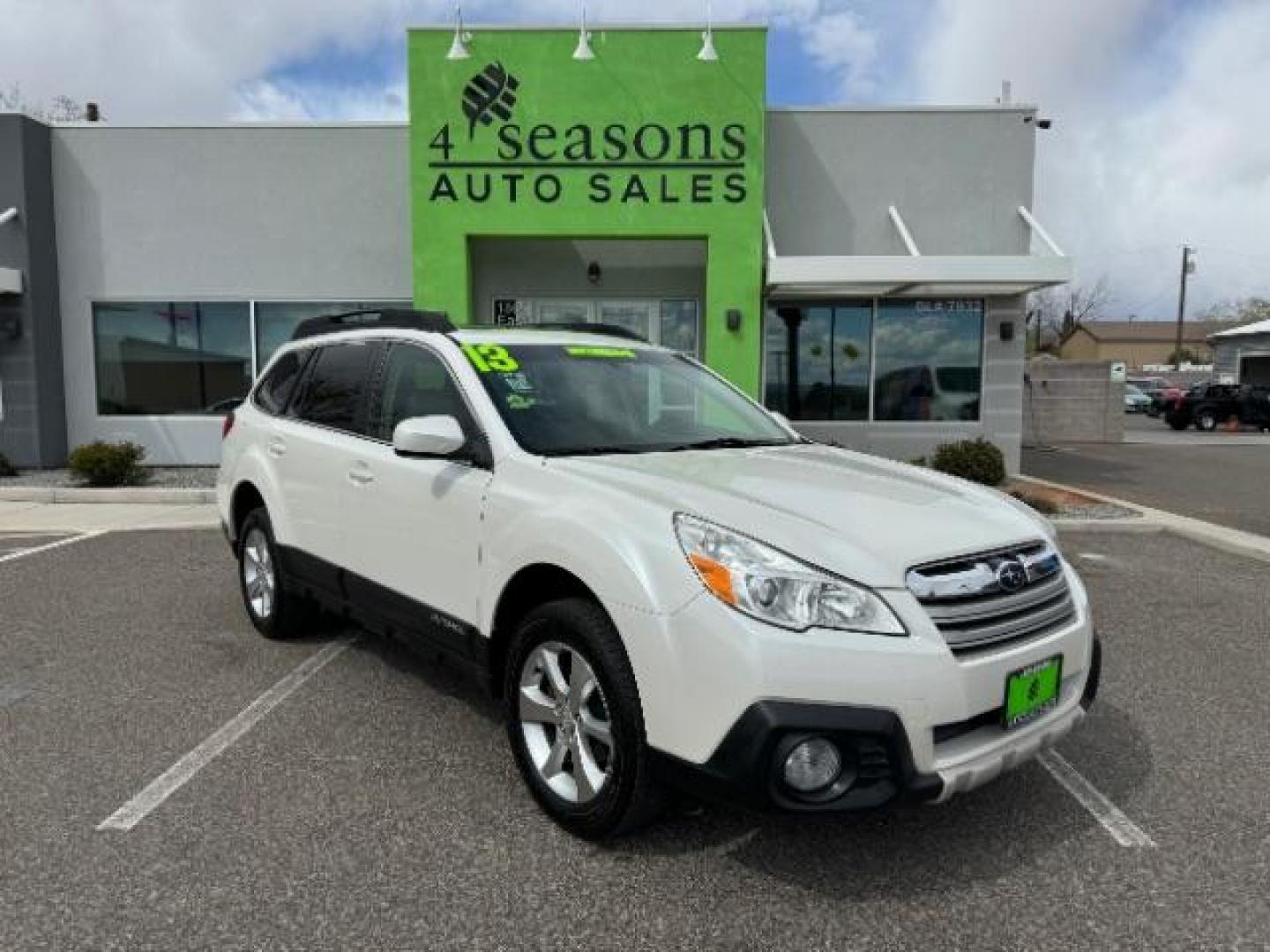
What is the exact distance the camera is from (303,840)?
3.10 metres

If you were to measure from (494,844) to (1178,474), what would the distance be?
1598cm

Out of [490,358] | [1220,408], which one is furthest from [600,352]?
[1220,408]

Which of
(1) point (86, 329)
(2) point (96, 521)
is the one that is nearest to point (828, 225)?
(2) point (96, 521)

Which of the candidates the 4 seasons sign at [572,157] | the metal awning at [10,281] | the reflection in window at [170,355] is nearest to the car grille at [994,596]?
the 4 seasons sign at [572,157]

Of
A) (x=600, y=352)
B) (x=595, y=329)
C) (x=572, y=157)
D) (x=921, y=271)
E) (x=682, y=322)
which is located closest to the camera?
(x=600, y=352)

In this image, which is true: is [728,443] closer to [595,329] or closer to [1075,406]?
[595,329]

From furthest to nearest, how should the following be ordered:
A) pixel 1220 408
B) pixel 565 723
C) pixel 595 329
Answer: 1. pixel 1220 408
2. pixel 595 329
3. pixel 565 723

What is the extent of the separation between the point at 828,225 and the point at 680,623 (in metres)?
11.5

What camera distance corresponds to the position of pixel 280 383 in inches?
214

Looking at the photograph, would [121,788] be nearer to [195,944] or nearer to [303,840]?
[303,840]

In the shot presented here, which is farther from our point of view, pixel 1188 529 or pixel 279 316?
pixel 279 316

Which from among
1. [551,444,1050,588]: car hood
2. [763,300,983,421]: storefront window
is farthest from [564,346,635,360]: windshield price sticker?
[763,300,983,421]: storefront window

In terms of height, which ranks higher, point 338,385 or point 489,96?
point 489,96

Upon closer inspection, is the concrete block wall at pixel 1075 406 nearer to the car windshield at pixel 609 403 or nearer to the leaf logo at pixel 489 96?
the leaf logo at pixel 489 96
